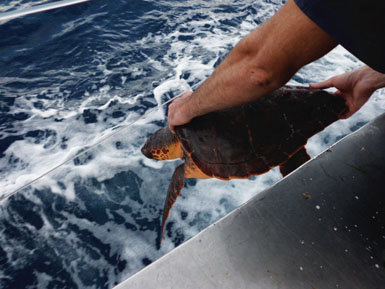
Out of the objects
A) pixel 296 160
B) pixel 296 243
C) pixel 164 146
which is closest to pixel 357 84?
pixel 296 160

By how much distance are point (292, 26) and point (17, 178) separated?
11.1 ft

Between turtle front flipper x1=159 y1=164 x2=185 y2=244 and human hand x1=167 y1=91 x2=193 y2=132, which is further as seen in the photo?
turtle front flipper x1=159 y1=164 x2=185 y2=244

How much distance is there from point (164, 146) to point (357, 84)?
1.81m

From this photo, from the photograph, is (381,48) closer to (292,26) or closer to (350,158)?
(292,26)

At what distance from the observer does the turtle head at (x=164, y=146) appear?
213 cm

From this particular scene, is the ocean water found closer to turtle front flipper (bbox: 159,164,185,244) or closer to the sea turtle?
turtle front flipper (bbox: 159,164,185,244)

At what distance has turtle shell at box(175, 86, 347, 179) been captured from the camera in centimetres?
167

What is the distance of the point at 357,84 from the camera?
1588 mm

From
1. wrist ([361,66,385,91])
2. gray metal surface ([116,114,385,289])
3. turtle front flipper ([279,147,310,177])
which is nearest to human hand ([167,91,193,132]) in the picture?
gray metal surface ([116,114,385,289])

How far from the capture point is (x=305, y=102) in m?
1.71

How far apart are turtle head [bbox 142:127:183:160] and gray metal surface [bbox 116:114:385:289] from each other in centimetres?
122

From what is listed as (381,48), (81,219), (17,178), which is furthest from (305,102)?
(17,178)

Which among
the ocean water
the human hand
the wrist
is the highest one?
the wrist

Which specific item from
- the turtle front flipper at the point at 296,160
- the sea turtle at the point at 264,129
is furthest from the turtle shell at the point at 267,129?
the turtle front flipper at the point at 296,160
